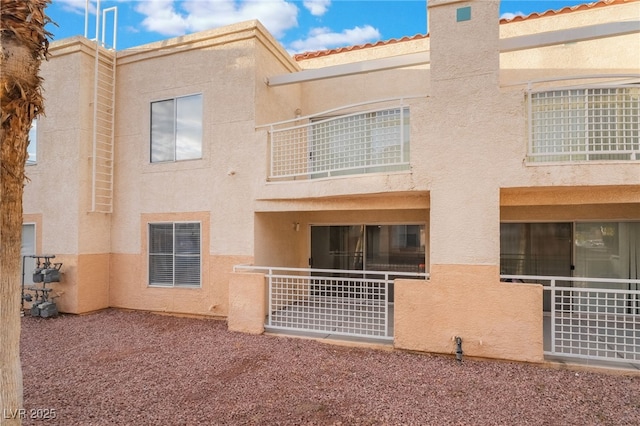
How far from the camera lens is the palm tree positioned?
341 centimetres

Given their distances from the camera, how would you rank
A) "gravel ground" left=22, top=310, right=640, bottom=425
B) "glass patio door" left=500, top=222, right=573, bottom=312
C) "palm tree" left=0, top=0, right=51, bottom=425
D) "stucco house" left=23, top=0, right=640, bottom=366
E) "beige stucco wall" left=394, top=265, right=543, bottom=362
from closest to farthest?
"palm tree" left=0, top=0, right=51, bottom=425 < "gravel ground" left=22, top=310, right=640, bottom=425 < "beige stucco wall" left=394, top=265, right=543, bottom=362 < "stucco house" left=23, top=0, right=640, bottom=366 < "glass patio door" left=500, top=222, right=573, bottom=312

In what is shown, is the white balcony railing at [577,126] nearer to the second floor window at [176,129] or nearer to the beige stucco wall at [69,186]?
the second floor window at [176,129]

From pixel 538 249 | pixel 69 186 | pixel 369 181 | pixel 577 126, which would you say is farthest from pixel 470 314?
pixel 69 186

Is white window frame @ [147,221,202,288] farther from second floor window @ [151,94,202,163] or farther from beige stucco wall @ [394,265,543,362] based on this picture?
beige stucco wall @ [394,265,543,362]

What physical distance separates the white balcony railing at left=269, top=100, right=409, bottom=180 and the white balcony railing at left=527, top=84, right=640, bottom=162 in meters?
2.34

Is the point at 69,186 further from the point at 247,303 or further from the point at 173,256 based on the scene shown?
the point at 247,303

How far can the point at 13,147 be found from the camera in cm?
354

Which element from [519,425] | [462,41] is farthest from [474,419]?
[462,41]

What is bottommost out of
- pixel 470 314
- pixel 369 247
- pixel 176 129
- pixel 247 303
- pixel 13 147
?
pixel 247 303

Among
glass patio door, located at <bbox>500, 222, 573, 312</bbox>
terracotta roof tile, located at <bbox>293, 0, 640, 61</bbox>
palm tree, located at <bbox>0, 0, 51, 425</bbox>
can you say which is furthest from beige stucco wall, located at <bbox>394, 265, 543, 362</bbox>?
terracotta roof tile, located at <bbox>293, 0, 640, 61</bbox>

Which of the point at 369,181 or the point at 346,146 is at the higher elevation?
the point at 346,146

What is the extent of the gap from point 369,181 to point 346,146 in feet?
3.85

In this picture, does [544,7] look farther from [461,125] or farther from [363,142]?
[363,142]

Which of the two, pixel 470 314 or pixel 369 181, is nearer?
pixel 470 314
